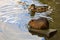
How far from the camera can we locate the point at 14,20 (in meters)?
3.68

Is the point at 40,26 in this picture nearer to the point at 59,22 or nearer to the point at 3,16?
the point at 59,22

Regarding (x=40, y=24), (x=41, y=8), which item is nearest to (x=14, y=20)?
(x=40, y=24)

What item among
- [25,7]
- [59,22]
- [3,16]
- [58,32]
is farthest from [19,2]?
[58,32]

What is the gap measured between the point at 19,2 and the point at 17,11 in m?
0.67

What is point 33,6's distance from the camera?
4180 mm

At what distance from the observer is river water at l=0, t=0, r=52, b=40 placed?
10.3 ft

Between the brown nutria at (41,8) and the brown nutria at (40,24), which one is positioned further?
the brown nutria at (41,8)

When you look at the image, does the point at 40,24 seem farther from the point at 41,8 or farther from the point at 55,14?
the point at 41,8

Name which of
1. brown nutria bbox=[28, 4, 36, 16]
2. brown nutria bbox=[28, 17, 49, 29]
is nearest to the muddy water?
brown nutria bbox=[28, 17, 49, 29]

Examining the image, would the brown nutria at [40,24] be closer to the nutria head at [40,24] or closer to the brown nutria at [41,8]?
the nutria head at [40,24]

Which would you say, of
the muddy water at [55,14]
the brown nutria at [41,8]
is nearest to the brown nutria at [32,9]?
the brown nutria at [41,8]

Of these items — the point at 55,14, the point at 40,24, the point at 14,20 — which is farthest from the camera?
the point at 55,14

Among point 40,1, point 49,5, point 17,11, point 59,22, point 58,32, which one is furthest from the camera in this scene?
point 40,1

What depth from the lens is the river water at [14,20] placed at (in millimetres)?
3145
